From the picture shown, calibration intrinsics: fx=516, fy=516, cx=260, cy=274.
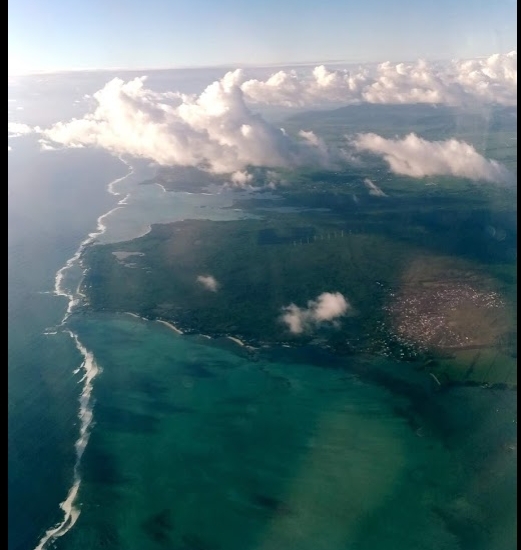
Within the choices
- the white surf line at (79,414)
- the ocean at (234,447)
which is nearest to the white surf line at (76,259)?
the white surf line at (79,414)

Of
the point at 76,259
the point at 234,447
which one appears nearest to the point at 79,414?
the point at 234,447

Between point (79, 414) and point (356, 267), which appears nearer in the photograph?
point (79, 414)

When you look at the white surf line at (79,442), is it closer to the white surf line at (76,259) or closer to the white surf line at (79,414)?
the white surf line at (79,414)

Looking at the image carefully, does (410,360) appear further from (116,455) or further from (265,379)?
(116,455)

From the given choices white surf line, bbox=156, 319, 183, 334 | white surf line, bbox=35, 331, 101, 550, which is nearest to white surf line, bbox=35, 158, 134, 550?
white surf line, bbox=35, 331, 101, 550

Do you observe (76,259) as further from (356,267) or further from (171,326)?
(356,267)
